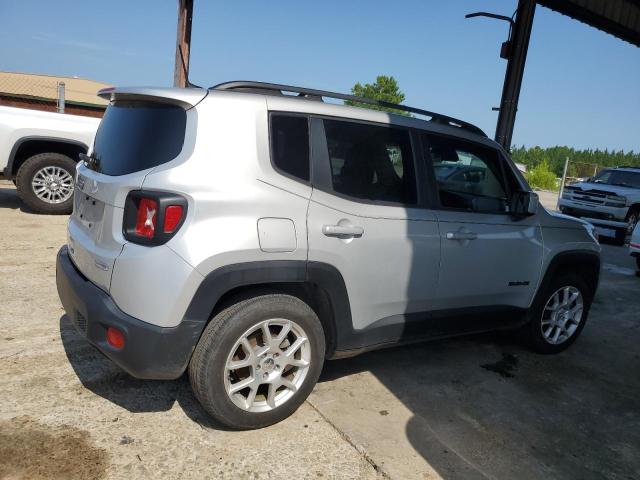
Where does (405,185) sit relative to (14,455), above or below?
above

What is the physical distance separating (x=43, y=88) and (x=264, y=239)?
22345mm

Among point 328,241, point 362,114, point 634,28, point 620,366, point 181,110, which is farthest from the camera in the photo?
point 634,28

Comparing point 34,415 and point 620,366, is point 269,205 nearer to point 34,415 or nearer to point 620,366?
point 34,415

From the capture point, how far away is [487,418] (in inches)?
126

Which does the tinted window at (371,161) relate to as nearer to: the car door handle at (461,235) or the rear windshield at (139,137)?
the car door handle at (461,235)

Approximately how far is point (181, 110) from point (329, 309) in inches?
51.7

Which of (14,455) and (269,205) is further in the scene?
(269,205)

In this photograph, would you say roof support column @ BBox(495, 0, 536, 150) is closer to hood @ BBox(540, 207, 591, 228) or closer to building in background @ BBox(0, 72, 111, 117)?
hood @ BBox(540, 207, 591, 228)

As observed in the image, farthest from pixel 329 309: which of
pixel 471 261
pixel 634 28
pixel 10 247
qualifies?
pixel 634 28

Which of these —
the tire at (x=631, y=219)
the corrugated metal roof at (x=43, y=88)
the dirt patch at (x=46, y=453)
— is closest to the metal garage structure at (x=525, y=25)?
the tire at (x=631, y=219)

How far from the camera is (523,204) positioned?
3758 mm

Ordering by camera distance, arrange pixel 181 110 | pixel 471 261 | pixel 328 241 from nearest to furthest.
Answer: pixel 181 110 → pixel 328 241 → pixel 471 261

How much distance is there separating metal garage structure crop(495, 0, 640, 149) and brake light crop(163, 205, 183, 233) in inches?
295

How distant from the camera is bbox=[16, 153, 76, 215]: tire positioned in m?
7.15
